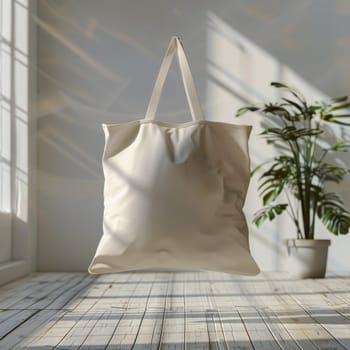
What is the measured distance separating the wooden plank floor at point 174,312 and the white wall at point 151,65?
2.21 feet

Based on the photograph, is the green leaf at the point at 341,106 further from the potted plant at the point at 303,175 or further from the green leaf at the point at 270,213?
the green leaf at the point at 270,213

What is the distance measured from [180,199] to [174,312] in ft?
2.88

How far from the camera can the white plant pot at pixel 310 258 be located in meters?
3.80

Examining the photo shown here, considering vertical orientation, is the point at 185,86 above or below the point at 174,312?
above

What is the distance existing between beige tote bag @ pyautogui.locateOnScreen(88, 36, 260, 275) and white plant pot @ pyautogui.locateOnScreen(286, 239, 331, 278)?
1972 millimetres

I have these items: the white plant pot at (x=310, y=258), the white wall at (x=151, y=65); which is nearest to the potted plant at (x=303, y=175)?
the white plant pot at (x=310, y=258)

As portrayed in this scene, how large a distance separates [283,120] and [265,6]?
82cm

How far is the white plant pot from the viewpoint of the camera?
3.80m

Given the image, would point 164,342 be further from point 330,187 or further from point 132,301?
point 330,187

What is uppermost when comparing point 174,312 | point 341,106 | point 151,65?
point 151,65

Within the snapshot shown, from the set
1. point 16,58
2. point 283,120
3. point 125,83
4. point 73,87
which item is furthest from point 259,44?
point 16,58

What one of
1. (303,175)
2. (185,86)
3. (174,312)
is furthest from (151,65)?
(185,86)

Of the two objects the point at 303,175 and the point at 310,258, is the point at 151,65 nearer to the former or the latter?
the point at 303,175

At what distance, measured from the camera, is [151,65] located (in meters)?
4.27
